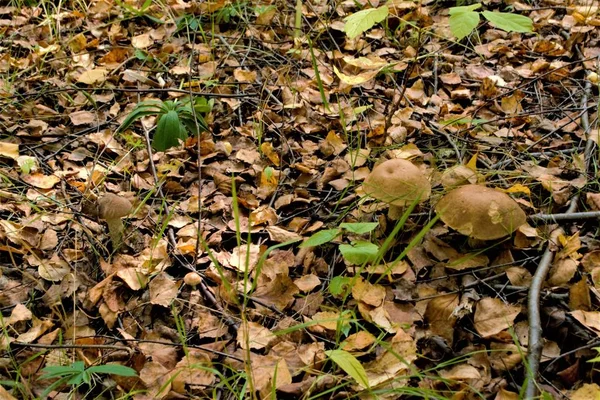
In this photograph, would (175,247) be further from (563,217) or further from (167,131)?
(563,217)

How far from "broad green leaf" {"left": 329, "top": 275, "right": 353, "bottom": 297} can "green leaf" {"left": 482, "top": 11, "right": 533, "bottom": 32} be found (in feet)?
3.72

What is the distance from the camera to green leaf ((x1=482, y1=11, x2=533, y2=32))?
6.37 feet

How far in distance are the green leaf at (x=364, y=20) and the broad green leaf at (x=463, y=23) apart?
42 cm

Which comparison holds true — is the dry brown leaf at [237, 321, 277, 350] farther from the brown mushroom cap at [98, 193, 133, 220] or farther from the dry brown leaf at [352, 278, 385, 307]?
the brown mushroom cap at [98, 193, 133, 220]

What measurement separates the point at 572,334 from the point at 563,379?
182mm

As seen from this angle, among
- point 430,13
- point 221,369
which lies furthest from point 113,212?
point 430,13

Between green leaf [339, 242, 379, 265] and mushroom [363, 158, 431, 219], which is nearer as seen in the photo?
green leaf [339, 242, 379, 265]

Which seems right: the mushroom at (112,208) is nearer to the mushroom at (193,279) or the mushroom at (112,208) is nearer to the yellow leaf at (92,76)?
the mushroom at (193,279)

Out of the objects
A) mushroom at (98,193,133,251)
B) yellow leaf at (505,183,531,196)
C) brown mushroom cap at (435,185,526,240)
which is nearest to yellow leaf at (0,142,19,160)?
mushroom at (98,193,133,251)

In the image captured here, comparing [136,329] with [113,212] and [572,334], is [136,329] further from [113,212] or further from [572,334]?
[572,334]

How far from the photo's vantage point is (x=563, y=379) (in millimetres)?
1725

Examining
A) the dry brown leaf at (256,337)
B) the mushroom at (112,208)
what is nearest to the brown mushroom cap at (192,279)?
the dry brown leaf at (256,337)

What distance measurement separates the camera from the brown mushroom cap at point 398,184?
2.12m

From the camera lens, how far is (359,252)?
1.92 meters
